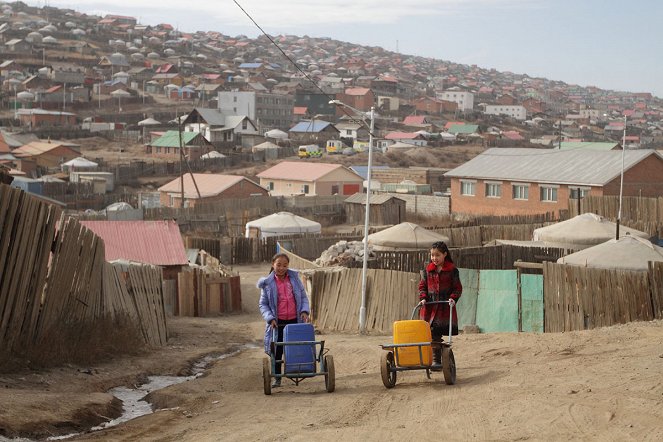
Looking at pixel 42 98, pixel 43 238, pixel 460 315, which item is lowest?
pixel 460 315

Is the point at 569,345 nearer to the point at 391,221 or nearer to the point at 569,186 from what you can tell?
the point at 569,186

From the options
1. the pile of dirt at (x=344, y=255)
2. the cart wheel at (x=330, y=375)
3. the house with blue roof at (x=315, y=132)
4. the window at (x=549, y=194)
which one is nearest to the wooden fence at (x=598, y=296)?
the cart wheel at (x=330, y=375)

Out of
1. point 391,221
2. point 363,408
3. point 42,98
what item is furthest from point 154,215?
point 42,98

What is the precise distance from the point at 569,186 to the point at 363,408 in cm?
4102

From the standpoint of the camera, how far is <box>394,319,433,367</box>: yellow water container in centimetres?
1146

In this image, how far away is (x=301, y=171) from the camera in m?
69.2

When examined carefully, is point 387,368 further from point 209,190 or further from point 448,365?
point 209,190

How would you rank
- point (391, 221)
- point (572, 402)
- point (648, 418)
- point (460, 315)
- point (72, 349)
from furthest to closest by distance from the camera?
point (391, 221), point (460, 315), point (72, 349), point (572, 402), point (648, 418)

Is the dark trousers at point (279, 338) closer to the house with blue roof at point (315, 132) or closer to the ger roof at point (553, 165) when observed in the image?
the ger roof at point (553, 165)

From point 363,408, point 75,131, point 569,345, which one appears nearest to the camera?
point 363,408

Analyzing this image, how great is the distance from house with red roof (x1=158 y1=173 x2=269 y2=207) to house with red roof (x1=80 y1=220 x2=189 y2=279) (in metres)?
29.4

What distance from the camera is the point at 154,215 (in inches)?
2028

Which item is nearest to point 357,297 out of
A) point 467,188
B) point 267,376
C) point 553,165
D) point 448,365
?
point 267,376

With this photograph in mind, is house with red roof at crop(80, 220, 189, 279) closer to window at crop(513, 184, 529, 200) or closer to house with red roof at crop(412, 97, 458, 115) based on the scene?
window at crop(513, 184, 529, 200)
